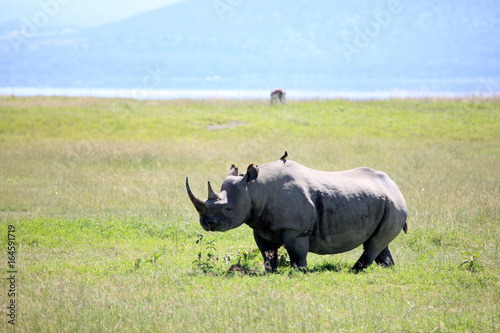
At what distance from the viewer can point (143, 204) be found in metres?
13.6

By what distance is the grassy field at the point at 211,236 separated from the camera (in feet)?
21.0

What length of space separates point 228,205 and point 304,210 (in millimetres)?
1072

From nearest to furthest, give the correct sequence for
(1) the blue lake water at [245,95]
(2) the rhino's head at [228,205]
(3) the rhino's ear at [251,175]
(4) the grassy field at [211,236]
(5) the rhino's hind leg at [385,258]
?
1. (4) the grassy field at [211,236]
2. (2) the rhino's head at [228,205]
3. (3) the rhino's ear at [251,175]
4. (5) the rhino's hind leg at [385,258]
5. (1) the blue lake water at [245,95]

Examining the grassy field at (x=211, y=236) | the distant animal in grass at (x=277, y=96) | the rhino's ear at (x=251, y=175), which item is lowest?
the grassy field at (x=211, y=236)

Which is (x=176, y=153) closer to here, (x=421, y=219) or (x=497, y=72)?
(x=421, y=219)

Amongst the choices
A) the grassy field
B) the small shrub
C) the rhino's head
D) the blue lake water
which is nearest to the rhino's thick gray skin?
the rhino's head

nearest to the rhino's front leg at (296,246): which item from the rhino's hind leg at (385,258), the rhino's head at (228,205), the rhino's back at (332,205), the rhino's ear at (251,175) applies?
the rhino's back at (332,205)

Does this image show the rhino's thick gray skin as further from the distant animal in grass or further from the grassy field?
the distant animal in grass

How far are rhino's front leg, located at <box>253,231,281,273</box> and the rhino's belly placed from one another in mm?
544

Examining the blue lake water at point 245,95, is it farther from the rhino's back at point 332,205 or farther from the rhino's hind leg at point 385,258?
the rhino's back at point 332,205

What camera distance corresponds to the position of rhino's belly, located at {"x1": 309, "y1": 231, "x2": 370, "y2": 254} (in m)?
8.18

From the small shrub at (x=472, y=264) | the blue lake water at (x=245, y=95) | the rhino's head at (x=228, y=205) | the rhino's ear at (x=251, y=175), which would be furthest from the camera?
the blue lake water at (x=245, y=95)

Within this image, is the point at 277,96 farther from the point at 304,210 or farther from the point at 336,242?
the point at 304,210

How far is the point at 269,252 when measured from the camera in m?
8.41
